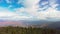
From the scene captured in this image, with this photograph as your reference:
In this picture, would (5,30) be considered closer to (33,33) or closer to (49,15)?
(33,33)

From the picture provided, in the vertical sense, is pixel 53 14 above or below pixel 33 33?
above

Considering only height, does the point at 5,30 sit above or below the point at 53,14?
below

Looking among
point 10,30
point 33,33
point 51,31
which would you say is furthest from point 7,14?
point 51,31

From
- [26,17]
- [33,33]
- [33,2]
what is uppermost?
[33,2]

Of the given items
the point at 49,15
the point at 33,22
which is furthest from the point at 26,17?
the point at 49,15

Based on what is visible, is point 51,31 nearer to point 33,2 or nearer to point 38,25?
point 38,25

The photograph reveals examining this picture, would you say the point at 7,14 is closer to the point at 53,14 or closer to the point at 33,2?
the point at 33,2

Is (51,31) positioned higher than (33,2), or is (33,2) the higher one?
(33,2)
